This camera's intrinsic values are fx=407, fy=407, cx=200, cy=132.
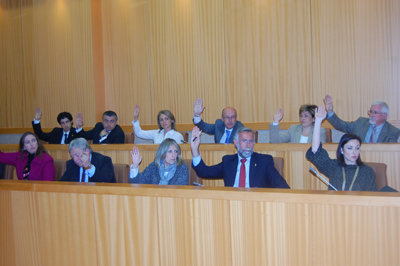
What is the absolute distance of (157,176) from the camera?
12.0ft

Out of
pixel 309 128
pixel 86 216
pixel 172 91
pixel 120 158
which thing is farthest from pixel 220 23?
pixel 86 216

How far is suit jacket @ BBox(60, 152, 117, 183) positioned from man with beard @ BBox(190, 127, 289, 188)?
2.66ft

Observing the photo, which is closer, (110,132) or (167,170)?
(167,170)

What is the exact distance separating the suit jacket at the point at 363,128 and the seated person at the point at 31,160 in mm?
3426

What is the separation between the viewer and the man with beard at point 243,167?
351 centimetres

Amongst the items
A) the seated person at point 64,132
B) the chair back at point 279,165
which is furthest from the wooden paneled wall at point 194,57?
the chair back at point 279,165

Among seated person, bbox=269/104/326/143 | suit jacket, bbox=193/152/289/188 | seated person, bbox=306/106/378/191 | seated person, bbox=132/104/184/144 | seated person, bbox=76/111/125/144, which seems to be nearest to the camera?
seated person, bbox=306/106/378/191

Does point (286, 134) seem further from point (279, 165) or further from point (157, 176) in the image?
point (157, 176)

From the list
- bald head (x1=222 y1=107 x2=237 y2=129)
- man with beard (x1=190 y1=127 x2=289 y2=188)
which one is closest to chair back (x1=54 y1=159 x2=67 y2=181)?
man with beard (x1=190 y1=127 x2=289 y2=188)

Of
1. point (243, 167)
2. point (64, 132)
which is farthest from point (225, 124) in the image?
point (64, 132)

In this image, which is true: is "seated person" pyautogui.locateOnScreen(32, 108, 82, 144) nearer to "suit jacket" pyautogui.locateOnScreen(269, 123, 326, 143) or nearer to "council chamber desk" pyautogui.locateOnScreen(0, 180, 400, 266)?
"suit jacket" pyautogui.locateOnScreen(269, 123, 326, 143)

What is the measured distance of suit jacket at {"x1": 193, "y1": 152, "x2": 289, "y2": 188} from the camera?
346 centimetres

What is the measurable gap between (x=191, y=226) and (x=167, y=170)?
162 cm

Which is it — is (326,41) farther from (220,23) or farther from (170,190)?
(170,190)
